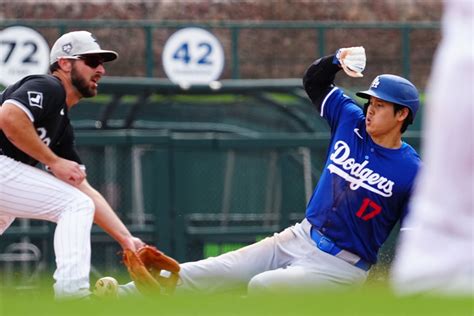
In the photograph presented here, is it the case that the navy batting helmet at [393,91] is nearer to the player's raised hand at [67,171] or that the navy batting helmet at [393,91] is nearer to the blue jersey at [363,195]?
the blue jersey at [363,195]

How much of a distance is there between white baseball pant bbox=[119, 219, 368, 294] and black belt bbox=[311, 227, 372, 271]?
23mm

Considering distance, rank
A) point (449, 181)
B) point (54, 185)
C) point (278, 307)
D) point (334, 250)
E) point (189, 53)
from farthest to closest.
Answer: point (189, 53) < point (334, 250) < point (54, 185) < point (278, 307) < point (449, 181)

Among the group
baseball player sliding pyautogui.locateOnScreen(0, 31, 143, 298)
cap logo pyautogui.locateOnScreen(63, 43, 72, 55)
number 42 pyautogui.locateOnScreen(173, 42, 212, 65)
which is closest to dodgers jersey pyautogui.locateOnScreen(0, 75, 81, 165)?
baseball player sliding pyautogui.locateOnScreen(0, 31, 143, 298)

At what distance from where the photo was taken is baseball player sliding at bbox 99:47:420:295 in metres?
6.97

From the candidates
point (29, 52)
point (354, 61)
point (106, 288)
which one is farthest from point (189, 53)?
point (106, 288)

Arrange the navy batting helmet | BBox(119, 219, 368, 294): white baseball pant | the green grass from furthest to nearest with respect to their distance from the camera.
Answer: the navy batting helmet
BBox(119, 219, 368, 294): white baseball pant
the green grass

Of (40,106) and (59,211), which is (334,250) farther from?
(40,106)

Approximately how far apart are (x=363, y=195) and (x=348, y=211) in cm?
12

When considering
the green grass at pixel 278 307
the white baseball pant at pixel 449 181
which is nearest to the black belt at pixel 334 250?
the green grass at pixel 278 307

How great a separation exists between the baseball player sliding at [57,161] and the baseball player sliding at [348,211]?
1.95 ft

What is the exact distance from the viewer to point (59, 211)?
22.0 feet

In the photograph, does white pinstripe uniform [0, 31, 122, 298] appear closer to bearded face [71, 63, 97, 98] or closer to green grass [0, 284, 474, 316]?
bearded face [71, 63, 97, 98]

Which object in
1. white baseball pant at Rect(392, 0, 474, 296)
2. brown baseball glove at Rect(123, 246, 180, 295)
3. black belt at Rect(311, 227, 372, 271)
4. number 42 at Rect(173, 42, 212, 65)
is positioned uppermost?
white baseball pant at Rect(392, 0, 474, 296)

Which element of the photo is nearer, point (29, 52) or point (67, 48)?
point (67, 48)
